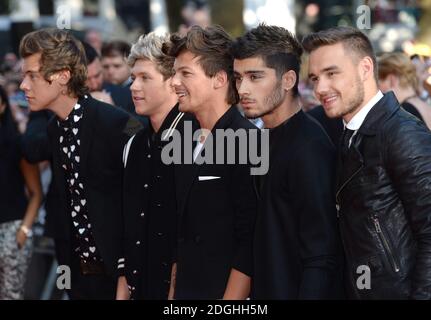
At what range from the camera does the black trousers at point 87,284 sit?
539 centimetres

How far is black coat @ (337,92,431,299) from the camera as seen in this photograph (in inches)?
142

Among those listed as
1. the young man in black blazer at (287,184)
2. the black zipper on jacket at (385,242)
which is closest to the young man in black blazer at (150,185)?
the young man in black blazer at (287,184)

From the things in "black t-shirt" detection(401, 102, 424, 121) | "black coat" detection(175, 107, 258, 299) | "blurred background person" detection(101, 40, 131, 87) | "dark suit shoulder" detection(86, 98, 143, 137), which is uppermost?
"blurred background person" detection(101, 40, 131, 87)

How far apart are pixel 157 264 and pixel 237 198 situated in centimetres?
70

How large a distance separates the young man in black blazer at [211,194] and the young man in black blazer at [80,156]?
83 cm

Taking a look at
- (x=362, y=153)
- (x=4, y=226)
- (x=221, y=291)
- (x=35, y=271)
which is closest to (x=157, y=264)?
(x=221, y=291)

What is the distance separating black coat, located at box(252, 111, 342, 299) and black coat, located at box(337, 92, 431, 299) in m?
0.10

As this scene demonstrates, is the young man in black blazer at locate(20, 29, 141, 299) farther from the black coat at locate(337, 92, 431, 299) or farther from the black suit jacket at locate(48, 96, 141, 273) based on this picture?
the black coat at locate(337, 92, 431, 299)

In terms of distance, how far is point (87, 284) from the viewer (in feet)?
17.7

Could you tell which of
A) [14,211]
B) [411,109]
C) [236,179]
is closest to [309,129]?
[236,179]

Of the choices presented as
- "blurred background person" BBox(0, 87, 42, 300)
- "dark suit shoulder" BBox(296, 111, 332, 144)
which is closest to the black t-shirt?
"dark suit shoulder" BBox(296, 111, 332, 144)

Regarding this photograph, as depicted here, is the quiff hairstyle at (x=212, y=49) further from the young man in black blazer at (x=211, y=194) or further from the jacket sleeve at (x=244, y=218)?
the jacket sleeve at (x=244, y=218)

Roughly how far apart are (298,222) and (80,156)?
1752mm

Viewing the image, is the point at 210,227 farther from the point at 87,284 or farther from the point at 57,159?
the point at 57,159
